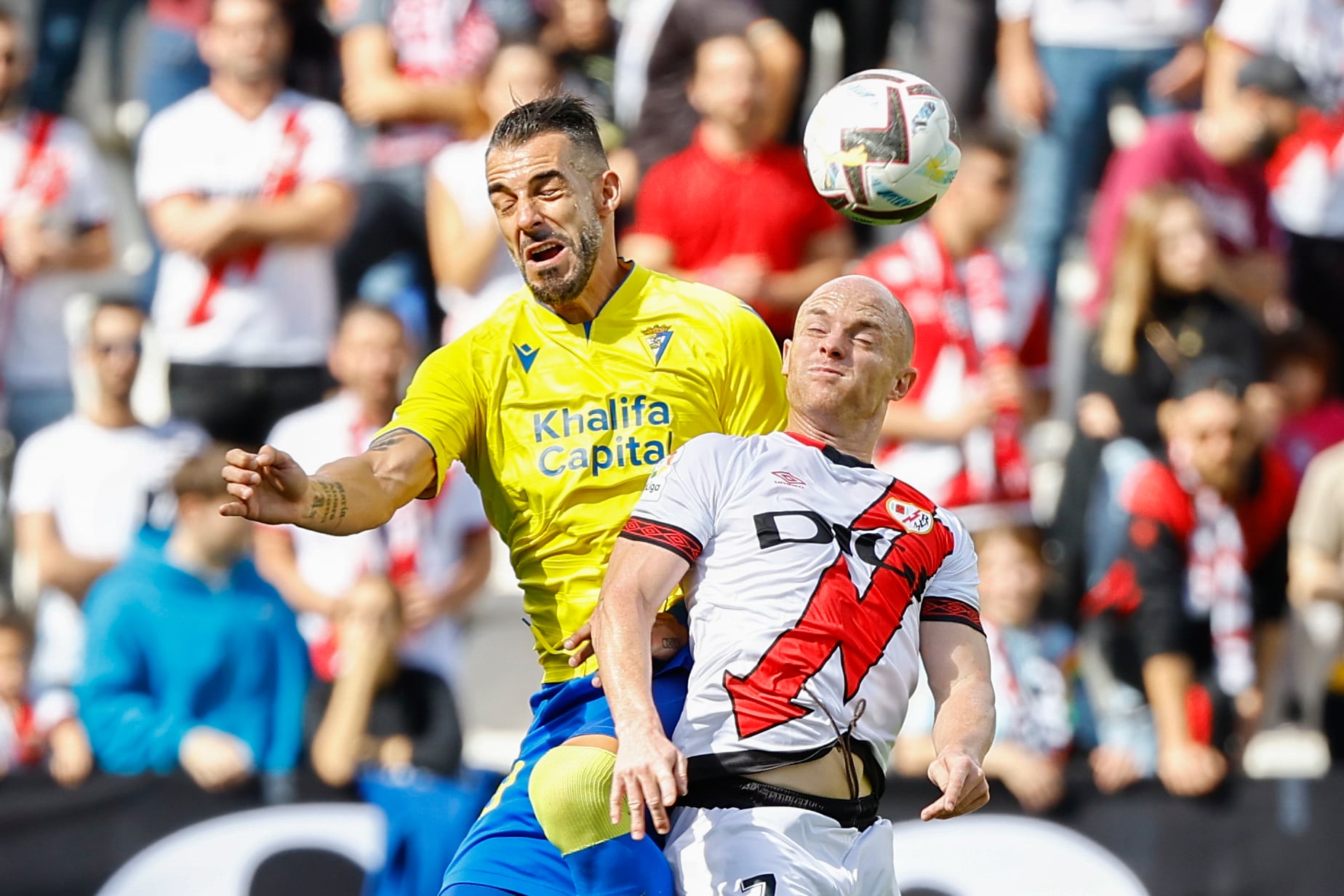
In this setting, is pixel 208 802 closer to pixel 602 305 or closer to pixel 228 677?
pixel 228 677

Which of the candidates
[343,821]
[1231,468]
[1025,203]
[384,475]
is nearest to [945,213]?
[1025,203]

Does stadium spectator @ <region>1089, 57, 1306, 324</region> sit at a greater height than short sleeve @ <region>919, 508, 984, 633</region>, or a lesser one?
greater

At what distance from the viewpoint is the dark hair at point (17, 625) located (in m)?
8.36

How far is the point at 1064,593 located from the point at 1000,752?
0.99m

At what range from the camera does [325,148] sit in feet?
29.8

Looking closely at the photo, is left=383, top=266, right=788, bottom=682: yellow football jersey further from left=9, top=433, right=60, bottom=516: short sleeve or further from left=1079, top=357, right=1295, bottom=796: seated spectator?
left=9, top=433, right=60, bottom=516: short sleeve

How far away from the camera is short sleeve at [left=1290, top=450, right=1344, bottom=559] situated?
28.8 feet

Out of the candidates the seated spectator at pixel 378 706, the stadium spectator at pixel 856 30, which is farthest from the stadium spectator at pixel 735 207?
the seated spectator at pixel 378 706

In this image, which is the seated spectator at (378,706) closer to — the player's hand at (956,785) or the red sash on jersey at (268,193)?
the red sash on jersey at (268,193)

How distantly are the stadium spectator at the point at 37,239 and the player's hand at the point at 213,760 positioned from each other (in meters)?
2.03

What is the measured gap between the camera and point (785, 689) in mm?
4512

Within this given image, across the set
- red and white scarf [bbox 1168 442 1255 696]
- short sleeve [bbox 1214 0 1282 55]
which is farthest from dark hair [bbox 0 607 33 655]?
short sleeve [bbox 1214 0 1282 55]

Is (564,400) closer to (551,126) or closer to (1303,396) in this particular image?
(551,126)

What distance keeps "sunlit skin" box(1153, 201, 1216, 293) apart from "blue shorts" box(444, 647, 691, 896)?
501 centimetres
